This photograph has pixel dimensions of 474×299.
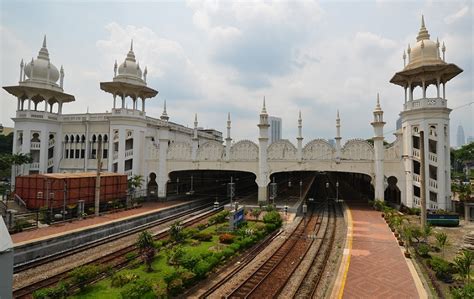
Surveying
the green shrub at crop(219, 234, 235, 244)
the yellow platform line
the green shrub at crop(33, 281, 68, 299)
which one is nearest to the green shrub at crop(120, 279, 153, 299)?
the green shrub at crop(33, 281, 68, 299)

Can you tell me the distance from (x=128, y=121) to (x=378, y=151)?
101ft

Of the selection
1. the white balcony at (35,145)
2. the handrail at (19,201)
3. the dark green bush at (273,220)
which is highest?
the white balcony at (35,145)

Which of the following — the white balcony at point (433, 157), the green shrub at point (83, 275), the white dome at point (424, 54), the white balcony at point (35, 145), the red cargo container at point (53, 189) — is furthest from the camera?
the white balcony at point (35, 145)

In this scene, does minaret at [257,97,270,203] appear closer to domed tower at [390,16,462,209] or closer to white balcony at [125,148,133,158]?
domed tower at [390,16,462,209]

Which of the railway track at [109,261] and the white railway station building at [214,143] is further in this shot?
the white railway station building at [214,143]

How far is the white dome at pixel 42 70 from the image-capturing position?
37.7m

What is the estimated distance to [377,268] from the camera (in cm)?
1416

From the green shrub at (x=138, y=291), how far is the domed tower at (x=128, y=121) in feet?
88.8

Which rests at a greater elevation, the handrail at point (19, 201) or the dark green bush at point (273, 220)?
the handrail at point (19, 201)

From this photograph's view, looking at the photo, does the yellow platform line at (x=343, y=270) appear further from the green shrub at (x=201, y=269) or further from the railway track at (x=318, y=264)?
the green shrub at (x=201, y=269)

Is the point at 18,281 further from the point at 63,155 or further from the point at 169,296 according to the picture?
the point at 63,155

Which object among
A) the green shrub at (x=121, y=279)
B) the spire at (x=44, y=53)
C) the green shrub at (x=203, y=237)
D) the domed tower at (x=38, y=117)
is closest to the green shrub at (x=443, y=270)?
the green shrub at (x=203, y=237)

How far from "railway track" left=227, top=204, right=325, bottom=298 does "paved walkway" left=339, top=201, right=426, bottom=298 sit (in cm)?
291

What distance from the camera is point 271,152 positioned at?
31.0 metres
